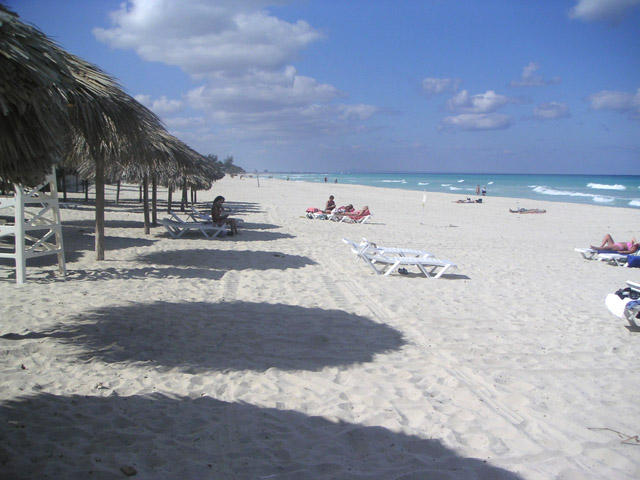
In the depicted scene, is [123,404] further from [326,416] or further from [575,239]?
[575,239]

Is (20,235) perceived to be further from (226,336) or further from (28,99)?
(28,99)

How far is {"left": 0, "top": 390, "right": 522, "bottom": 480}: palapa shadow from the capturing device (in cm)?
231

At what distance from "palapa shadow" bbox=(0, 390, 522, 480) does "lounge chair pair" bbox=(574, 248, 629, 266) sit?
8.92 metres

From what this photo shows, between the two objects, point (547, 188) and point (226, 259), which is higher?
point (547, 188)

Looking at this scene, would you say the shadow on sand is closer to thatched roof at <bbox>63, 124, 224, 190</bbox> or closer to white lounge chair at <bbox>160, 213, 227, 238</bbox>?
thatched roof at <bbox>63, 124, 224, 190</bbox>

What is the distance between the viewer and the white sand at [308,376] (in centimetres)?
250

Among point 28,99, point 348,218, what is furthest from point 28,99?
point 348,218

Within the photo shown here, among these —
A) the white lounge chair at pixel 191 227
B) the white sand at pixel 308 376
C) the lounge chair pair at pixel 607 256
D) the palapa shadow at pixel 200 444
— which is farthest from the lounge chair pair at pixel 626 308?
the white lounge chair at pixel 191 227

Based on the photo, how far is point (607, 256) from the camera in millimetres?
9602

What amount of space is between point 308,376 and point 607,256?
886 cm

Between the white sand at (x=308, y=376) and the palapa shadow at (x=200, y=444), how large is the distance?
0.01 meters

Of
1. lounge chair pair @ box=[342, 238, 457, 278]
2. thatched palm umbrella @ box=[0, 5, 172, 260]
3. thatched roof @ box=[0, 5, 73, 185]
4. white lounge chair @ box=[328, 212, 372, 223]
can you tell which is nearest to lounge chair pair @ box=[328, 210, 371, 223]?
white lounge chair @ box=[328, 212, 372, 223]

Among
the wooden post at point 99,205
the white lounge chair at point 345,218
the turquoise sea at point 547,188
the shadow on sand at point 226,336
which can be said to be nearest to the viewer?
the shadow on sand at point 226,336

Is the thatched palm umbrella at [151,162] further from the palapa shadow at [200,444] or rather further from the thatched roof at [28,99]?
the palapa shadow at [200,444]
